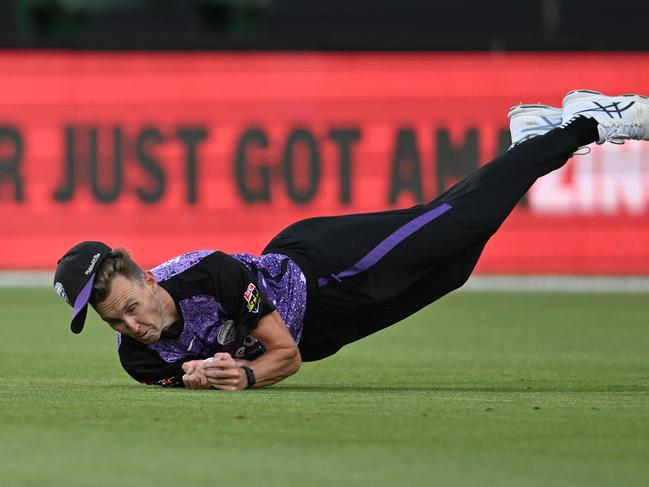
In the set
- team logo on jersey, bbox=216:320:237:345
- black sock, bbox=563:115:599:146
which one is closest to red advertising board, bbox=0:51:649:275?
black sock, bbox=563:115:599:146

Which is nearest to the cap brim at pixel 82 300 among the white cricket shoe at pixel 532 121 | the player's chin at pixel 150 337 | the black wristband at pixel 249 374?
the player's chin at pixel 150 337

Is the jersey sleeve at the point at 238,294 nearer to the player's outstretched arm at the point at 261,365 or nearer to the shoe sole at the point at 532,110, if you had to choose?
the player's outstretched arm at the point at 261,365

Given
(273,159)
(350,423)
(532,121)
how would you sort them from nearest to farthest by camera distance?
(350,423) < (532,121) < (273,159)

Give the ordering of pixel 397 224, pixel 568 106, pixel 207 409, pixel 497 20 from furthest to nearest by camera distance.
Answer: pixel 497 20 → pixel 568 106 → pixel 397 224 → pixel 207 409

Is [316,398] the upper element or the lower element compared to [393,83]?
lower

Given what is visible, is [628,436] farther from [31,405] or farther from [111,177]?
[111,177]

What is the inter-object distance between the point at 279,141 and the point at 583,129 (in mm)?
9389

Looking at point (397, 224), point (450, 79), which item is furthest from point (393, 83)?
point (397, 224)

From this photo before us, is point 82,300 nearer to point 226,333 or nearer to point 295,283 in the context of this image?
point 226,333

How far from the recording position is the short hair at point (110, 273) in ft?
20.4

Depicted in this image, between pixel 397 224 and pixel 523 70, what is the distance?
34.3ft

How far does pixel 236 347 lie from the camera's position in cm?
680

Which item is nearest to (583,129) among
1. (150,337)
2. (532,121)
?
(532,121)

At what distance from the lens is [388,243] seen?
7.14m
